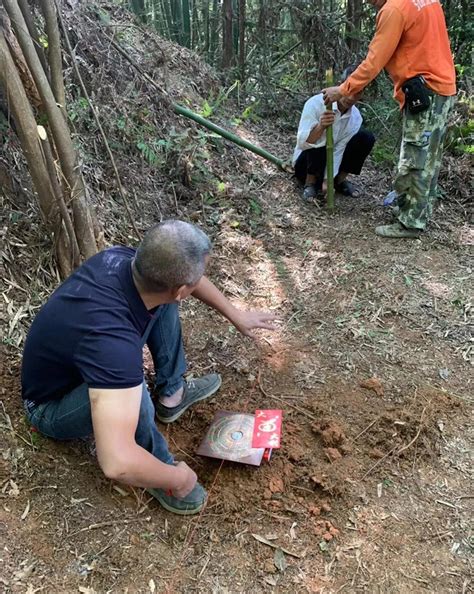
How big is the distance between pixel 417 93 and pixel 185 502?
117 inches

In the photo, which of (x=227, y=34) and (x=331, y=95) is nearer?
(x=331, y=95)

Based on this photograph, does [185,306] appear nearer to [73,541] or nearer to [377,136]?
[73,541]

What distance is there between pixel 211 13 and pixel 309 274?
5.65 m

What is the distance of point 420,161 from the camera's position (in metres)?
3.63

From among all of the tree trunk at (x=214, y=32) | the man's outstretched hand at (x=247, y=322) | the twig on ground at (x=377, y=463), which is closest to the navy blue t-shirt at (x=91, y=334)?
the man's outstretched hand at (x=247, y=322)

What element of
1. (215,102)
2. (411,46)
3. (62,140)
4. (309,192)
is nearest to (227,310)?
(62,140)

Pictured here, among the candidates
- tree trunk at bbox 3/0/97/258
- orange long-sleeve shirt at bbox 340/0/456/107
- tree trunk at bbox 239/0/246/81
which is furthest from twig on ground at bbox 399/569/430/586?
tree trunk at bbox 239/0/246/81

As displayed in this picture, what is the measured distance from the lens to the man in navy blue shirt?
1.54 m

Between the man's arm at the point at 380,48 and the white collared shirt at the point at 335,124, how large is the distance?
1.59ft

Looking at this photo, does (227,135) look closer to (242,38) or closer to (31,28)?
(242,38)

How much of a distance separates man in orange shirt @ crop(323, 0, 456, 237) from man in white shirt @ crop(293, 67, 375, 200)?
37 cm

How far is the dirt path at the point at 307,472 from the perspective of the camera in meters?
1.80

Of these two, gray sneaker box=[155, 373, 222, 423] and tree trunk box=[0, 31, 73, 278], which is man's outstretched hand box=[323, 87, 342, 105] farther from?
A: gray sneaker box=[155, 373, 222, 423]

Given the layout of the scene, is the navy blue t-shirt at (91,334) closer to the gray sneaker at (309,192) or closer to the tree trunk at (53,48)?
the tree trunk at (53,48)
